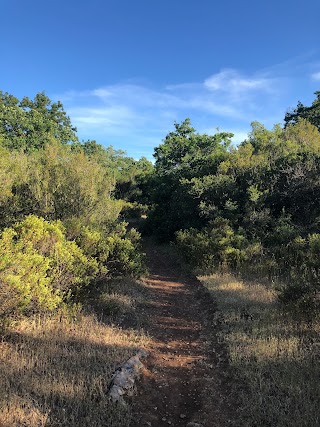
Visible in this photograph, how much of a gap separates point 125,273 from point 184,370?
13.6 feet

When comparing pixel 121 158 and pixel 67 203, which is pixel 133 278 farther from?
pixel 121 158

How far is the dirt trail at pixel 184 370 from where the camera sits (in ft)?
13.7

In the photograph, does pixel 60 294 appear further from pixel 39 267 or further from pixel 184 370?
pixel 184 370

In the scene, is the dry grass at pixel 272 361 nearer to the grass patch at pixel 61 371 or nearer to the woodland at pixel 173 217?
the woodland at pixel 173 217

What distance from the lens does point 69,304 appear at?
6.81 meters

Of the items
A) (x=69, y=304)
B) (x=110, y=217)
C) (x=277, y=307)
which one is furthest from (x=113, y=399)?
(x=110, y=217)

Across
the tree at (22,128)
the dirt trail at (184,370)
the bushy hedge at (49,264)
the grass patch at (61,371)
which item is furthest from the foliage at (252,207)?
the tree at (22,128)

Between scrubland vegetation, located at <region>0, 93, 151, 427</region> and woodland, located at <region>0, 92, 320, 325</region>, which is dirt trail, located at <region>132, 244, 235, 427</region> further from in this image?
woodland, located at <region>0, 92, 320, 325</region>

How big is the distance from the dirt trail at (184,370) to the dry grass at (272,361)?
28cm

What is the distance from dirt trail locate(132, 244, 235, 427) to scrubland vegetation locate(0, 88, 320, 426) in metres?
0.36

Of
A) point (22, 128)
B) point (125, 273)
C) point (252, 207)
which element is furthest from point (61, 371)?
point (22, 128)

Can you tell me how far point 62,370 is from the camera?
4.63 meters

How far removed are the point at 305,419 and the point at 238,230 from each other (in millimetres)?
10523

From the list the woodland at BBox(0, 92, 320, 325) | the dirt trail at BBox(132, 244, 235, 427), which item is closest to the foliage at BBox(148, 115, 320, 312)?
the woodland at BBox(0, 92, 320, 325)
